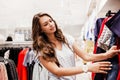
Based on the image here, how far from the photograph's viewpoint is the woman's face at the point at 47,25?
1.87 m

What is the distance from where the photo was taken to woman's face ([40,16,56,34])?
187cm

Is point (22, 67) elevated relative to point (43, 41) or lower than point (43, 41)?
Answer: lower

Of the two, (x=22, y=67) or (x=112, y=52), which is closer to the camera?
(x=112, y=52)

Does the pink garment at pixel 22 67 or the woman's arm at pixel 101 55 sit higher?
the woman's arm at pixel 101 55

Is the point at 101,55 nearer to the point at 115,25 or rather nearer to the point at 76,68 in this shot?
the point at 76,68

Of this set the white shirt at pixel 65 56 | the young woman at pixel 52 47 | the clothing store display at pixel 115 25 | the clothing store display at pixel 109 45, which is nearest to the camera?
the clothing store display at pixel 115 25

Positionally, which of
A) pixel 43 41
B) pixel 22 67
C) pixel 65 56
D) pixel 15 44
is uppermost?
pixel 43 41

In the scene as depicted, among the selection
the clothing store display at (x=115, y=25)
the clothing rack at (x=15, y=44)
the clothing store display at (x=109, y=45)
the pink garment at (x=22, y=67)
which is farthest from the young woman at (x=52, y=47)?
the clothing rack at (x=15, y=44)

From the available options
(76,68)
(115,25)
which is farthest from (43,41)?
(115,25)

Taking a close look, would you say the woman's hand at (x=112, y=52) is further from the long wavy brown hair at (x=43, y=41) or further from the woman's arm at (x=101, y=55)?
the long wavy brown hair at (x=43, y=41)

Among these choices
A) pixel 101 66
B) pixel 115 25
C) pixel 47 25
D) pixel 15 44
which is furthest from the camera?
pixel 15 44

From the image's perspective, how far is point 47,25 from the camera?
188 centimetres

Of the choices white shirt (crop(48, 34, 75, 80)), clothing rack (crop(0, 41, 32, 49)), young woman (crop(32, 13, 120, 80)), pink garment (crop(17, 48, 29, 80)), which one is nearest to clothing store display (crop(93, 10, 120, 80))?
young woman (crop(32, 13, 120, 80))

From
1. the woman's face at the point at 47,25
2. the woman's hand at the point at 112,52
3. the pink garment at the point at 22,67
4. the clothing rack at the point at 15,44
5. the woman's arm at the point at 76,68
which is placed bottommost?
the pink garment at the point at 22,67
